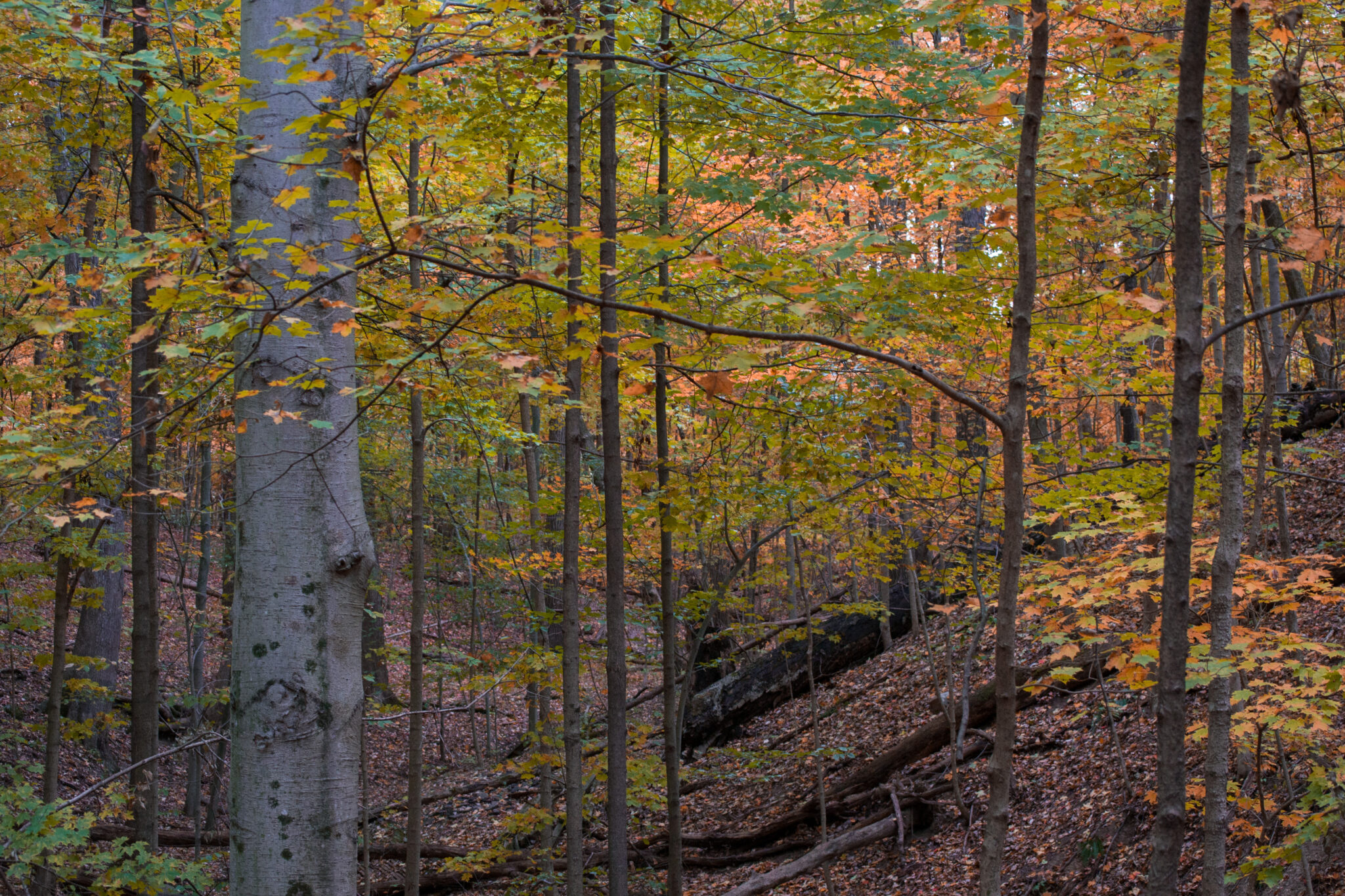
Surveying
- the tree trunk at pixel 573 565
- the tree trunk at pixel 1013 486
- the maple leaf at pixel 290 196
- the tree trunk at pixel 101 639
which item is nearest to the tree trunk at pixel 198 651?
the tree trunk at pixel 101 639

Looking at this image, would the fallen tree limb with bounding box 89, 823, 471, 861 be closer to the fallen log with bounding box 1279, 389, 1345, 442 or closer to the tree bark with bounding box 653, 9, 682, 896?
the tree bark with bounding box 653, 9, 682, 896

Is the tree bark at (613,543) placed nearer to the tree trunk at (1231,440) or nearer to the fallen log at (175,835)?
the tree trunk at (1231,440)

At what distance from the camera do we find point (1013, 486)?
7.66 feet

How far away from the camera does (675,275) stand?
5555mm

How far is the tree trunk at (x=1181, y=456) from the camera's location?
2168 millimetres

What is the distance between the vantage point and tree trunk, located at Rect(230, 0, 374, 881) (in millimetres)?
2193

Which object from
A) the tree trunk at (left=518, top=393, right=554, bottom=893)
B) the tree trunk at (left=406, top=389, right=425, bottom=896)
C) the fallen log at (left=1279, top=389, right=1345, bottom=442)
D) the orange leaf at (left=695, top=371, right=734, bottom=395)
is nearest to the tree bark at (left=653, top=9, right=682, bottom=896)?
the tree trunk at (left=518, top=393, right=554, bottom=893)

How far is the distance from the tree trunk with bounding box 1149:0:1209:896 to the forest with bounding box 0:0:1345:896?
0.01m

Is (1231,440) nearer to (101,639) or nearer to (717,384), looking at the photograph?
(717,384)

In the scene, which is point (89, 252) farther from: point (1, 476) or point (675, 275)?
point (675, 275)

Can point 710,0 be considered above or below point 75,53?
above

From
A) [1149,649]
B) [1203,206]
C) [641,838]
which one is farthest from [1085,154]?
[641,838]

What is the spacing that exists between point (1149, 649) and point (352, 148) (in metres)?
3.30

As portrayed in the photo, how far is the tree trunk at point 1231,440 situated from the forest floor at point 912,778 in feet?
1.46
